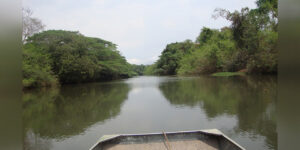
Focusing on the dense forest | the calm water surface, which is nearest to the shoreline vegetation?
the dense forest

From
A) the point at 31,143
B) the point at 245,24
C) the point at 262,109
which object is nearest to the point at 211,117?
the point at 262,109

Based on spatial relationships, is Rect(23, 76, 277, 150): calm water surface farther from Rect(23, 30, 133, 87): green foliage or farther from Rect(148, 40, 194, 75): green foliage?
Rect(148, 40, 194, 75): green foliage

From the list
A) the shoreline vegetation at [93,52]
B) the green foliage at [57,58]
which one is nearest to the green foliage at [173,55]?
the shoreline vegetation at [93,52]

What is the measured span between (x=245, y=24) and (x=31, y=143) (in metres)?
17.8

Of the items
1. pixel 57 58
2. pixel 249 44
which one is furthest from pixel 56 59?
pixel 249 44

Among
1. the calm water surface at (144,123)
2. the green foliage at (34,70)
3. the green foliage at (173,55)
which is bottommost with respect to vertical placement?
the calm water surface at (144,123)

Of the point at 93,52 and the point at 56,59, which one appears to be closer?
the point at 56,59

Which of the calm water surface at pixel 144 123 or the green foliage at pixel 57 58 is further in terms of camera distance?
the green foliage at pixel 57 58

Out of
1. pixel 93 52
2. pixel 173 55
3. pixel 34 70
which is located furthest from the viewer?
pixel 173 55

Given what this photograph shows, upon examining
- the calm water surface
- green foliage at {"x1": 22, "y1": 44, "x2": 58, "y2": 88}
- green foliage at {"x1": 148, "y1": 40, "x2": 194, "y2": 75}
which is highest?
green foliage at {"x1": 148, "y1": 40, "x2": 194, "y2": 75}

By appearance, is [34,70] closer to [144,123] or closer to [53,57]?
[53,57]

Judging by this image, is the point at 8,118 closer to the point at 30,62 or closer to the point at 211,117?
the point at 211,117

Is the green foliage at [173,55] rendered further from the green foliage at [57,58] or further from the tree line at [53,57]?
the green foliage at [57,58]

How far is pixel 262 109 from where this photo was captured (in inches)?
222
